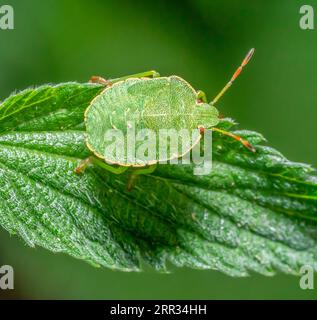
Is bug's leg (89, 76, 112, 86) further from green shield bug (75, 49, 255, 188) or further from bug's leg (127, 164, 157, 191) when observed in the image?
bug's leg (127, 164, 157, 191)

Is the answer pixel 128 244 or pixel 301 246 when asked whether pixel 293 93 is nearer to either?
pixel 301 246

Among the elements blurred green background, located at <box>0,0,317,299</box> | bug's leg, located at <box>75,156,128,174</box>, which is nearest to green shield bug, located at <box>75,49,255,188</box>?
bug's leg, located at <box>75,156,128,174</box>

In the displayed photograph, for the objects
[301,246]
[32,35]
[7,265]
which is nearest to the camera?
[301,246]

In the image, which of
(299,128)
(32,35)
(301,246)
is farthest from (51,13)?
(301,246)

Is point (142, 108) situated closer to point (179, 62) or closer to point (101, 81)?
point (101, 81)

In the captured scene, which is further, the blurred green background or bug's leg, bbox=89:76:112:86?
the blurred green background

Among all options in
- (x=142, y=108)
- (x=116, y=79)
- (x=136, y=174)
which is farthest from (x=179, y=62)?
(x=136, y=174)

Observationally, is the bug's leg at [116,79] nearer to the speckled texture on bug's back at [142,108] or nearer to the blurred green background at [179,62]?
the speckled texture on bug's back at [142,108]
